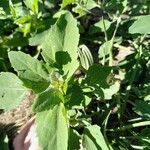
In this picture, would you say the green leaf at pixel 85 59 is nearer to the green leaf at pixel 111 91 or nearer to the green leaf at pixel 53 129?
the green leaf at pixel 111 91

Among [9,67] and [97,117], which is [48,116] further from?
[9,67]

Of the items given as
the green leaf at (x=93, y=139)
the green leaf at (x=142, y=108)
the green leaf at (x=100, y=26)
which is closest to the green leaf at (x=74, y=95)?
the green leaf at (x=93, y=139)

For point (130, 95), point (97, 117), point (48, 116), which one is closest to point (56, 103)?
point (48, 116)

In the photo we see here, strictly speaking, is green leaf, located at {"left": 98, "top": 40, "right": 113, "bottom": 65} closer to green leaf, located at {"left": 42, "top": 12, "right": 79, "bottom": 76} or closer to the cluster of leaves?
the cluster of leaves

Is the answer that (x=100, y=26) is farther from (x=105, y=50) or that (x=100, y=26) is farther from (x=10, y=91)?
(x=10, y=91)

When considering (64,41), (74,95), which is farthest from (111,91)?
(64,41)

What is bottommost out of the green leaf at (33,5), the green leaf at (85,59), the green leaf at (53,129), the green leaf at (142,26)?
the green leaf at (53,129)

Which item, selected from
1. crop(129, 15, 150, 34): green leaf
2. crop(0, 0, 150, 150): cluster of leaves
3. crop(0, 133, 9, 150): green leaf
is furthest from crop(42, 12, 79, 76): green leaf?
crop(0, 133, 9, 150): green leaf
